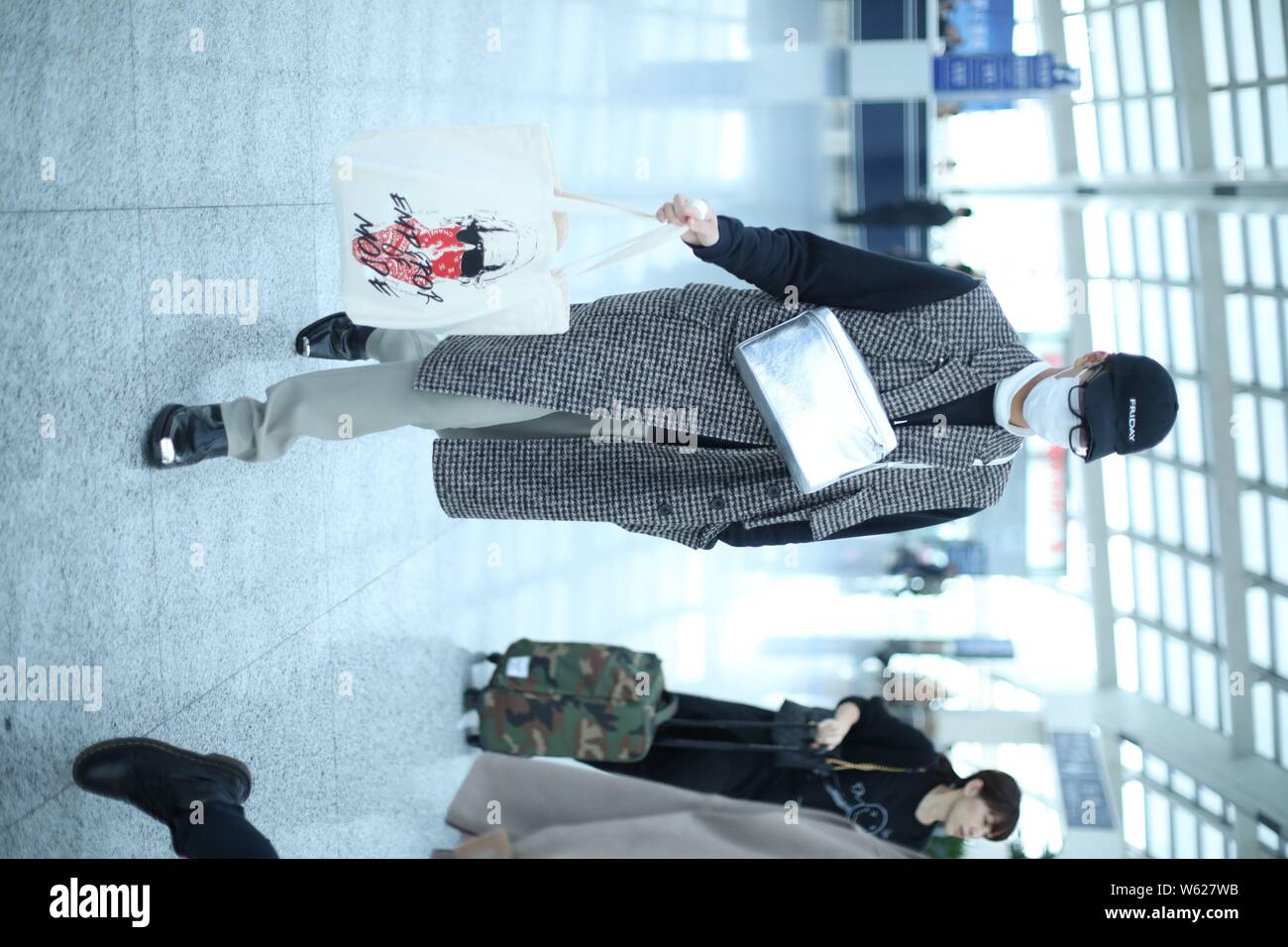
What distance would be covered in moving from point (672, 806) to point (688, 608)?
3177 millimetres

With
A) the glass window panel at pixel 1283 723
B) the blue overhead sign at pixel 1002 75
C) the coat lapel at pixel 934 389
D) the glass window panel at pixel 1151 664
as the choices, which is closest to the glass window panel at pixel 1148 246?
the blue overhead sign at pixel 1002 75

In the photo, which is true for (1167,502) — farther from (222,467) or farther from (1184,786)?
(222,467)

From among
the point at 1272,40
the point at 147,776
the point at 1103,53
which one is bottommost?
the point at 147,776

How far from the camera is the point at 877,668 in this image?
877 cm

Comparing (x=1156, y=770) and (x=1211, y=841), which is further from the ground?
(x=1156, y=770)

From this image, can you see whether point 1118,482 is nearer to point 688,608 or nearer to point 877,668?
point 877,668

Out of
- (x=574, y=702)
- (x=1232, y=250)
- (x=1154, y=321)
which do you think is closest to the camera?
(x=574, y=702)

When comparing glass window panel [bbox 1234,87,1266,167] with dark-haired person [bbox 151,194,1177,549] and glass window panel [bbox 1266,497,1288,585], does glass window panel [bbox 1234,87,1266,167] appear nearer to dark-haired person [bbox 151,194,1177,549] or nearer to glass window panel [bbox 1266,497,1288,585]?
glass window panel [bbox 1266,497,1288,585]

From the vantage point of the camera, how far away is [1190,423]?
789 cm

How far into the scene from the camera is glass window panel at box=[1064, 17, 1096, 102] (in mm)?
9500

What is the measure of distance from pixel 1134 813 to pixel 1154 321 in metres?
4.07

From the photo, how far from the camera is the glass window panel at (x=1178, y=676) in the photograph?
7543mm

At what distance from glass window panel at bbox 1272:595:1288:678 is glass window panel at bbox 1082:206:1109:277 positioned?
4.13 meters

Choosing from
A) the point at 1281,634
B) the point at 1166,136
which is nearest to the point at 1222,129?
the point at 1166,136
